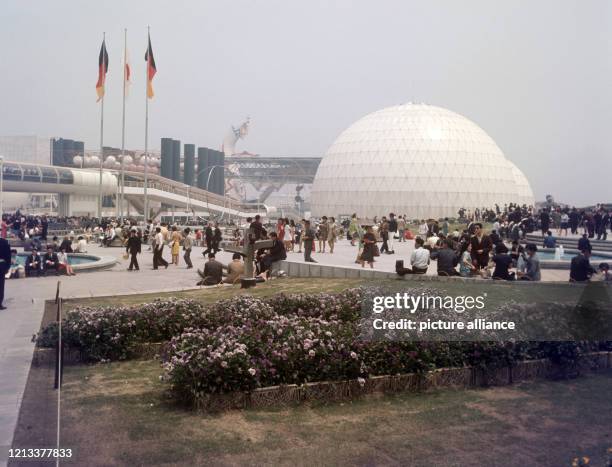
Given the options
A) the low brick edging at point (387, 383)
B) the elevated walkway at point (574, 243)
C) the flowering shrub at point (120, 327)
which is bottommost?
the low brick edging at point (387, 383)

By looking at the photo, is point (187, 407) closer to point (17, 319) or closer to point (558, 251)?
point (17, 319)

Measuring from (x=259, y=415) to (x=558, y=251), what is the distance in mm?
20722

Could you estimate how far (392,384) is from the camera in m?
7.57

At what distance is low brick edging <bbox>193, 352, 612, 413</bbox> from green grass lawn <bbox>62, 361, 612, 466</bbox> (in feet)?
0.47

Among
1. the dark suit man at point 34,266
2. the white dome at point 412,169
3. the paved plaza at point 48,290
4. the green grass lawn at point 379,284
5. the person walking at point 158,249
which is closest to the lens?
the paved plaza at point 48,290

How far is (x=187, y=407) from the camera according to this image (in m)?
7.03

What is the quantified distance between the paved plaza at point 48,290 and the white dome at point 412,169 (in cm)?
3486

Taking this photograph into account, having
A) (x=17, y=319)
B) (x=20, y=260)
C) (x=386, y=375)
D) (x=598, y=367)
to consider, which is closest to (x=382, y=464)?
(x=386, y=375)

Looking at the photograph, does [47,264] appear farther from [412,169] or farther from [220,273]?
[412,169]

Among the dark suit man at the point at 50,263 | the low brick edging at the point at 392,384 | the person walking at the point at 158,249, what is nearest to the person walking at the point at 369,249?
the person walking at the point at 158,249

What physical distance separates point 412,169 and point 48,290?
5225 cm

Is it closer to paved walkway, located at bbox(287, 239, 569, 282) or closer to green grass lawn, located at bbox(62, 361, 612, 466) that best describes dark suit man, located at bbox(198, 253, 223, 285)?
paved walkway, located at bbox(287, 239, 569, 282)

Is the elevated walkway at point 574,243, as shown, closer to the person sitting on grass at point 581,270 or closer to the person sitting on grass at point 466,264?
the person sitting on grass at point 466,264

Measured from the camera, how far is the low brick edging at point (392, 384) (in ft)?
22.9
